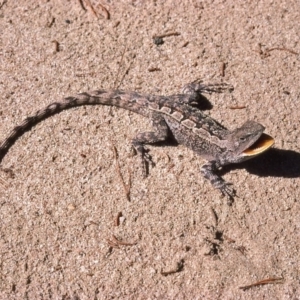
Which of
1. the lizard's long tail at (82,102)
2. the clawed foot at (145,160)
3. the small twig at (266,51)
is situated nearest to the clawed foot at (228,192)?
the clawed foot at (145,160)

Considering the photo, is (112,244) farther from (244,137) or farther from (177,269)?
(244,137)

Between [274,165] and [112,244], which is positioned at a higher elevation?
[112,244]

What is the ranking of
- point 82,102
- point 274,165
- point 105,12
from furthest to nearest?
point 105,12
point 82,102
point 274,165

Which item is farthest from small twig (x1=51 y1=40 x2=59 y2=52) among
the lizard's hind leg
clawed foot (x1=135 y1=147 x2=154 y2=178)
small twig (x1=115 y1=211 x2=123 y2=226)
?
small twig (x1=115 y1=211 x2=123 y2=226)

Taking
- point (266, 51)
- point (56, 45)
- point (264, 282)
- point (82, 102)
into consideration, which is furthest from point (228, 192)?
point (56, 45)

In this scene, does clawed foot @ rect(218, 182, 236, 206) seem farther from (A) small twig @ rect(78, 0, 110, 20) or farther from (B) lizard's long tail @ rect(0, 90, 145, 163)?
(A) small twig @ rect(78, 0, 110, 20)

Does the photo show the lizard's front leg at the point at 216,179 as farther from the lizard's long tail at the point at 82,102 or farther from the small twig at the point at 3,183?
the small twig at the point at 3,183

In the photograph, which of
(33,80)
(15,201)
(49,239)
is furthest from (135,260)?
(33,80)
